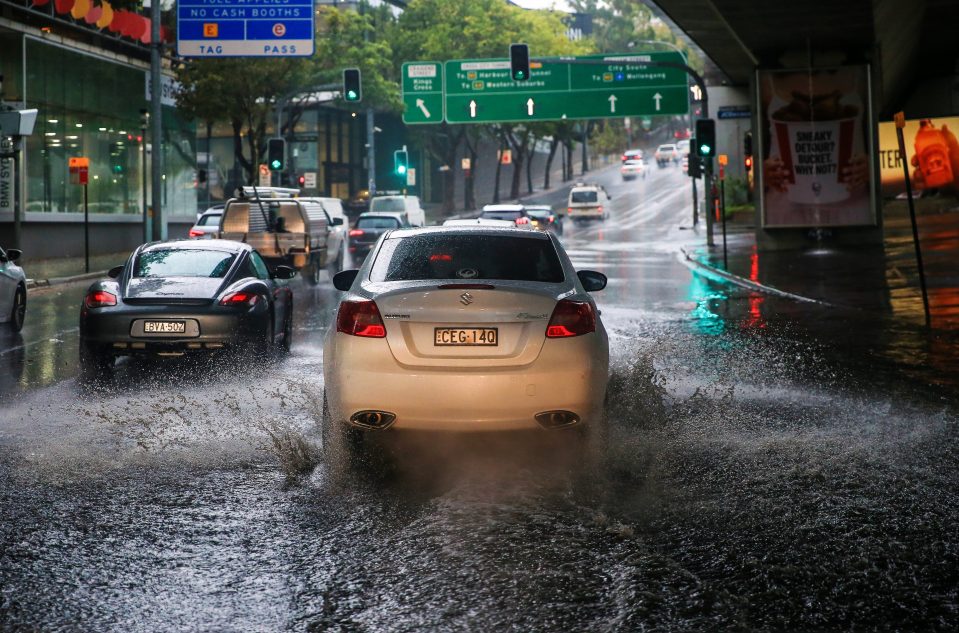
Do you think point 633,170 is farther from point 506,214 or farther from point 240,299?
point 240,299

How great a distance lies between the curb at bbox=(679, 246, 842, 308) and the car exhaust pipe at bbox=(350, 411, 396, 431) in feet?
44.8

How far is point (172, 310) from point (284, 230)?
48.2 feet

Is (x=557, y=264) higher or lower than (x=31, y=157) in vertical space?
lower

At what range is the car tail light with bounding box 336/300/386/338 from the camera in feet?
24.0

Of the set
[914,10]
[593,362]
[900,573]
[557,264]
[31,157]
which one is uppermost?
[914,10]

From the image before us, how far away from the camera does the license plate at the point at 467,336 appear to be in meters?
7.22

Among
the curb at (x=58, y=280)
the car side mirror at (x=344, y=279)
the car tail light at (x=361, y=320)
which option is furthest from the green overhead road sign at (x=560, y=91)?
the car tail light at (x=361, y=320)

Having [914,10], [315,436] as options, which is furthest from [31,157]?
[315,436]

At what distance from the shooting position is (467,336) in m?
7.23

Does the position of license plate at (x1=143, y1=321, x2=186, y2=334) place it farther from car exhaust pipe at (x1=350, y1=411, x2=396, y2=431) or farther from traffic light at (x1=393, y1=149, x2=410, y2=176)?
traffic light at (x1=393, y1=149, x2=410, y2=176)

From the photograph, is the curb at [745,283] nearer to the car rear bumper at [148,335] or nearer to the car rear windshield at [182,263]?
the car rear windshield at [182,263]

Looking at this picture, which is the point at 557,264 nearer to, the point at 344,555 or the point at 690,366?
the point at 344,555

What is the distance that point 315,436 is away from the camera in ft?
28.7

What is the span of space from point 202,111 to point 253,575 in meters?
42.4
